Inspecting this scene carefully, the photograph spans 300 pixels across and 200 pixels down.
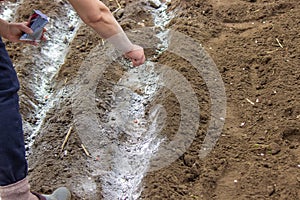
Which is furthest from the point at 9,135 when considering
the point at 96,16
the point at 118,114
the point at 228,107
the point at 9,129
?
the point at 228,107

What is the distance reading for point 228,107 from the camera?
368cm

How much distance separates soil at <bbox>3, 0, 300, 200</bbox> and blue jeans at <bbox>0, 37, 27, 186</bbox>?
0.80 meters

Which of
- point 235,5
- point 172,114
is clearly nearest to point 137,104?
point 172,114

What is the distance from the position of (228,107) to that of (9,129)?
179 centimetres

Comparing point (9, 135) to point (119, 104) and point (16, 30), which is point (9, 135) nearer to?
point (16, 30)

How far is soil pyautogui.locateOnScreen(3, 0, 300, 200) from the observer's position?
307 cm

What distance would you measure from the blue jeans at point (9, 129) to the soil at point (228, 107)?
796mm

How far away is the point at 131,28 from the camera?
471cm

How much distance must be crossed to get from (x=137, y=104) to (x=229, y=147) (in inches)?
39.2

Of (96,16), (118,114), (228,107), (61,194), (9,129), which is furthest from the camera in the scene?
(118,114)

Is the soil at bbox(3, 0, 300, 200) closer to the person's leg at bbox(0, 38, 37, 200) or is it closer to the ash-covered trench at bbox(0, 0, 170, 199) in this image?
the ash-covered trench at bbox(0, 0, 170, 199)

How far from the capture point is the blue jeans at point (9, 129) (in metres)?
2.39

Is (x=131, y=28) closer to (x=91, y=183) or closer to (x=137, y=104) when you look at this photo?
(x=137, y=104)

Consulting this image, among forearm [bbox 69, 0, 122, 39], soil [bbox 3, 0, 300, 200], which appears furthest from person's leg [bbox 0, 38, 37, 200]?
soil [bbox 3, 0, 300, 200]
